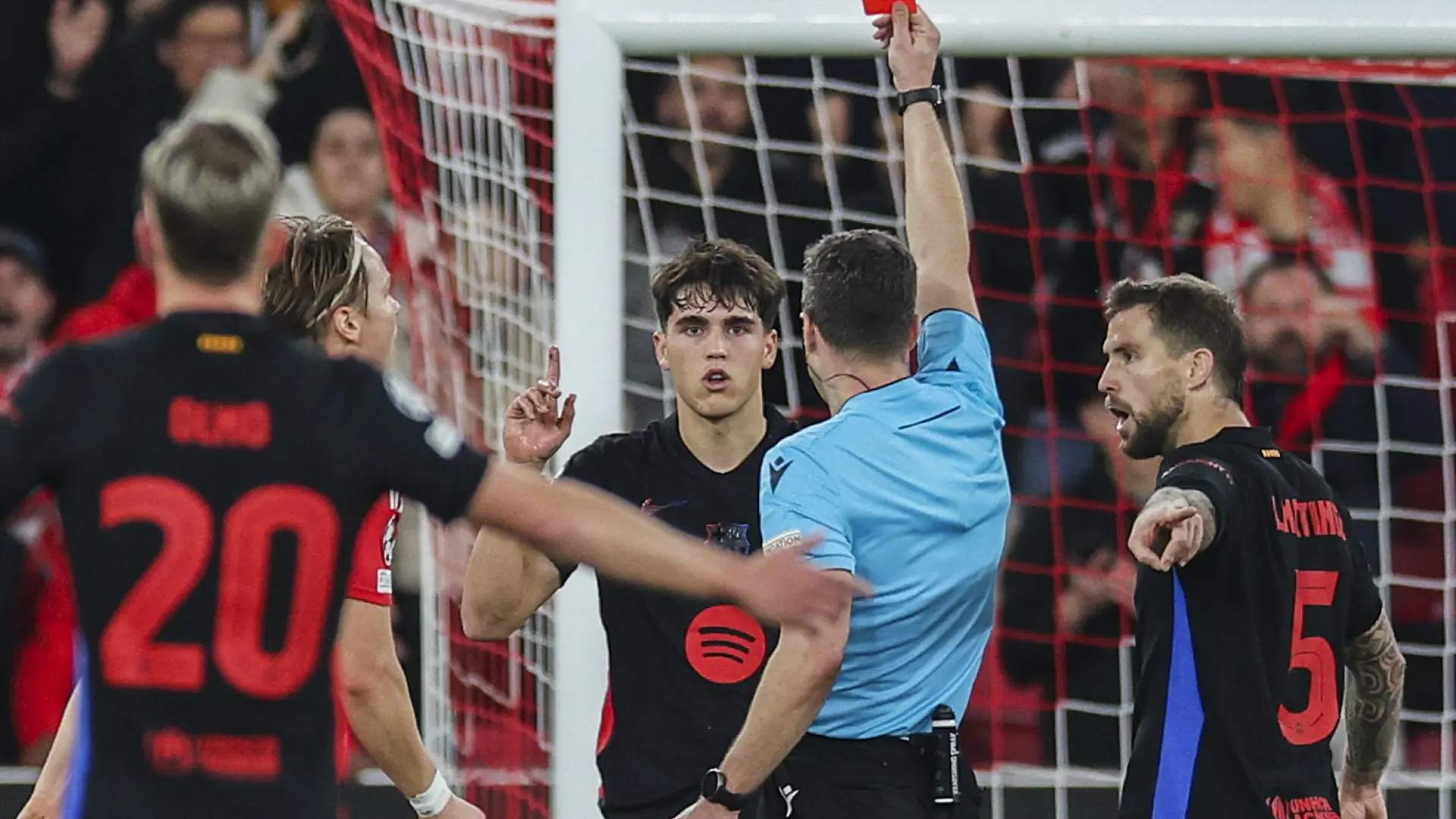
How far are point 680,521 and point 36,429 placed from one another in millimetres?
1757

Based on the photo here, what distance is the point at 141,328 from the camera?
2.36 m

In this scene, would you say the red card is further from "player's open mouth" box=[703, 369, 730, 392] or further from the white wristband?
the white wristband

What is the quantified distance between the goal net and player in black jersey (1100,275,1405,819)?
71.2 inches

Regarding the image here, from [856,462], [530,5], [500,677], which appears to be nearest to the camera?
[856,462]

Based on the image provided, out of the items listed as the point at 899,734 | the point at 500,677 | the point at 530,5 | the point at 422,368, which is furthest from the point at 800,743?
the point at 422,368

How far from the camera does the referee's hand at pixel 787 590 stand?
7.62 ft

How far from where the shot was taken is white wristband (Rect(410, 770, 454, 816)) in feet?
11.9

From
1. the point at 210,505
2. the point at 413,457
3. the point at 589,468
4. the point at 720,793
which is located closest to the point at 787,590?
the point at 413,457

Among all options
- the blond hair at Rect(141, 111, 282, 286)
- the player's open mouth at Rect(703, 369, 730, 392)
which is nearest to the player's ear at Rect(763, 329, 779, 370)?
the player's open mouth at Rect(703, 369, 730, 392)

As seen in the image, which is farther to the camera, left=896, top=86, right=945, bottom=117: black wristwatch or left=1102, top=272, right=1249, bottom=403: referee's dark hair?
left=896, top=86, right=945, bottom=117: black wristwatch

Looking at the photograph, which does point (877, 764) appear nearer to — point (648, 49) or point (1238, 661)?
point (1238, 661)

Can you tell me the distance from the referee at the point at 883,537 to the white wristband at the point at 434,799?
55 centimetres

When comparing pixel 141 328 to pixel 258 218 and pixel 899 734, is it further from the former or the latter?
pixel 899 734

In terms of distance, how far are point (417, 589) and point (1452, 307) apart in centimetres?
398
